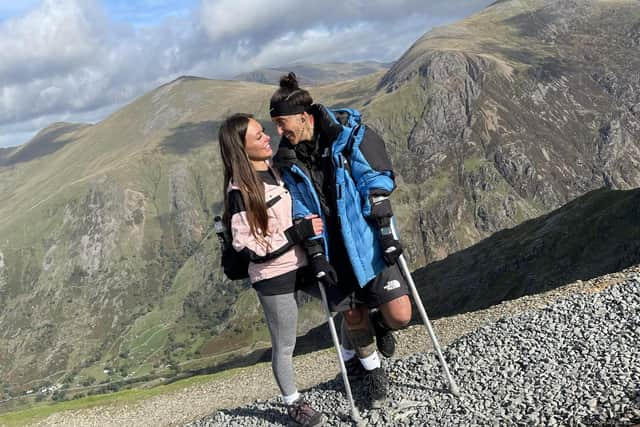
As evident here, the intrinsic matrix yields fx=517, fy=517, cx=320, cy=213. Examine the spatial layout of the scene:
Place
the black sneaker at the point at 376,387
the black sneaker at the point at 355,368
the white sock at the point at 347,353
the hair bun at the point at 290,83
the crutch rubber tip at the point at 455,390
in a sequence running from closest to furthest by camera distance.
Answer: the hair bun at the point at 290,83
the crutch rubber tip at the point at 455,390
the black sneaker at the point at 376,387
the white sock at the point at 347,353
the black sneaker at the point at 355,368

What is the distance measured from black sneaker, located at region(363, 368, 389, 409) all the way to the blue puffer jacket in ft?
7.47

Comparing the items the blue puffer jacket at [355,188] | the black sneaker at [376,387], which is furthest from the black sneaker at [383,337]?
the blue puffer jacket at [355,188]

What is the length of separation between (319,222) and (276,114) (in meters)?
1.86

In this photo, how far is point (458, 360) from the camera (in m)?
10.6

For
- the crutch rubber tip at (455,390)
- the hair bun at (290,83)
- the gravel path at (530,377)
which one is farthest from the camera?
the crutch rubber tip at (455,390)

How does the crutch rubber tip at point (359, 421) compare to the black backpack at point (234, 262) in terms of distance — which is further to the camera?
the crutch rubber tip at point (359, 421)

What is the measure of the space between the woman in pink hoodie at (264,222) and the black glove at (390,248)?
3.35 feet

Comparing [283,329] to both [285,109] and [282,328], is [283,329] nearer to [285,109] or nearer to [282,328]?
[282,328]

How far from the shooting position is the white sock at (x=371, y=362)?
937cm

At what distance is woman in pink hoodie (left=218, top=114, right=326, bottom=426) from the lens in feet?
26.8

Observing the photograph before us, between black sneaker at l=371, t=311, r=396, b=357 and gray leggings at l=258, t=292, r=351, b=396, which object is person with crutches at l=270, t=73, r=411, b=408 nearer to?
black sneaker at l=371, t=311, r=396, b=357

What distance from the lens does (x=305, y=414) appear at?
9.62m

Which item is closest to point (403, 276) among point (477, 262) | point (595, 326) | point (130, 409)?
point (595, 326)

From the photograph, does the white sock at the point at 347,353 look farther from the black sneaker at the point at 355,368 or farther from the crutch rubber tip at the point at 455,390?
the crutch rubber tip at the point at 455,390
